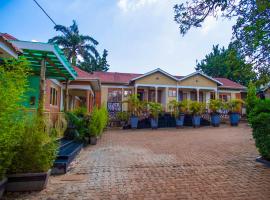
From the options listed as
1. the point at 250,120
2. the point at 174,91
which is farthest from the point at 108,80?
the point at 250,120

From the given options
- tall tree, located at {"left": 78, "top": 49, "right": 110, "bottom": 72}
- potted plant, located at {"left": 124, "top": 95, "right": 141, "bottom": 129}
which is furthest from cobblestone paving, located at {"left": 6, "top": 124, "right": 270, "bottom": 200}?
tall tree, located at {"left": 78, "top": 49, "right": 110, "bottom": 72}

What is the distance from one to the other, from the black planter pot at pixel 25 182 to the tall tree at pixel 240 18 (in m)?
4.24

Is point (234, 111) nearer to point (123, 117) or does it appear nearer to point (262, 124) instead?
point (123, 117)

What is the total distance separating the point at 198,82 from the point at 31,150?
21.1 meters

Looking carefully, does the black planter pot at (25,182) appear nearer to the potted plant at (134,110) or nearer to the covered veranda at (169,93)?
the potted plant at (134,110)

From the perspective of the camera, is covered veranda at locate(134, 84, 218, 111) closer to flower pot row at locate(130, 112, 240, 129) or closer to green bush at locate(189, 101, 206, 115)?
green bush at locate(189, 101, 206, 115)

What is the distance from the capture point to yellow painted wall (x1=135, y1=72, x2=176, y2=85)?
2153 centimetres

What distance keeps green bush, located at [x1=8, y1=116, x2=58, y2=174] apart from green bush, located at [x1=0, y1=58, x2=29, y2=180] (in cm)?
18

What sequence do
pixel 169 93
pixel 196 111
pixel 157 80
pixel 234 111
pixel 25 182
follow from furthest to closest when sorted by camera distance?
pixel 169 93 < pixel 157 80 < pixel 234 111 < pixel 196 111 < pixel 25 182

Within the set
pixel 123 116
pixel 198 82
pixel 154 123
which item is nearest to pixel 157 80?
pixel 198 82

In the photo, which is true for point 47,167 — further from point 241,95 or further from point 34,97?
point 241,95

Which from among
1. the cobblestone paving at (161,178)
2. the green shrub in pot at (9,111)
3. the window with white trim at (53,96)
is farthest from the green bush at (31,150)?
the window with white trim at (53,96)

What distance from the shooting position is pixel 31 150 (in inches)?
158

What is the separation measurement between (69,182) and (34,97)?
6.09 m
